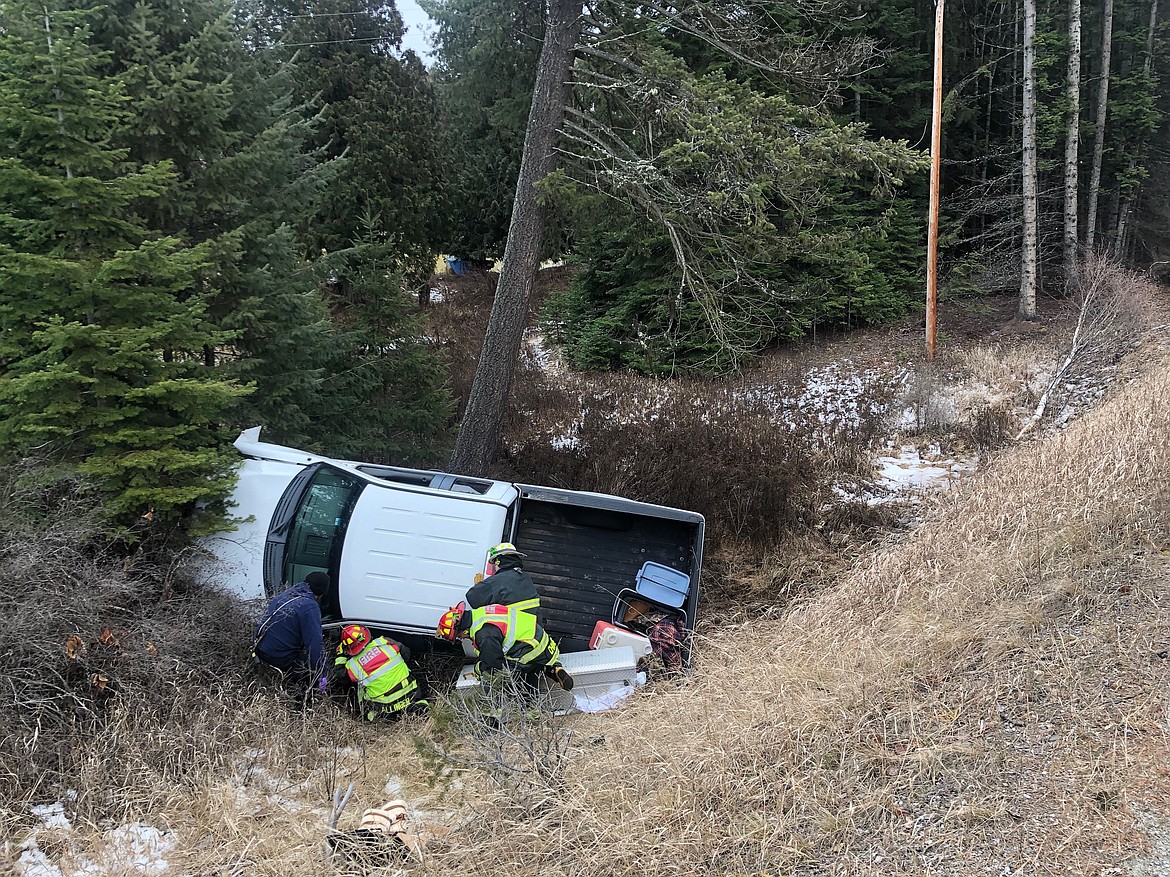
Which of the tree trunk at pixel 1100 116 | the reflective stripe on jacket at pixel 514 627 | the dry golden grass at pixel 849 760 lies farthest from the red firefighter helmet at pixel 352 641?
the tree trunk at pixel 1100 116

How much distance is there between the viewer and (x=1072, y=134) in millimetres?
16844

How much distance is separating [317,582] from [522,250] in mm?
4599

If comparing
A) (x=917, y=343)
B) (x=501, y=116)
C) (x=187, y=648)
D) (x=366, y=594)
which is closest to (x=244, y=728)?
(x=187, y=648)

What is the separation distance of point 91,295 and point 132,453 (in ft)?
3.67

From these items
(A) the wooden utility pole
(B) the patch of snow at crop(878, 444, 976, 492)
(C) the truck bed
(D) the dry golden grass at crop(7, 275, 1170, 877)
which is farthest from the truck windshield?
(A) the wooden utility pole

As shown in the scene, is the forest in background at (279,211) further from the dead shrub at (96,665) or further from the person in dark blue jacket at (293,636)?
the person in dark blue jacket at (293,636)

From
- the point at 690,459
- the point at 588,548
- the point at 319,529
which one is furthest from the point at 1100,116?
the point at 319,529

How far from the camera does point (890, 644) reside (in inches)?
169

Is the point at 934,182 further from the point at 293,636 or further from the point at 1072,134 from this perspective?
the point at 293,636

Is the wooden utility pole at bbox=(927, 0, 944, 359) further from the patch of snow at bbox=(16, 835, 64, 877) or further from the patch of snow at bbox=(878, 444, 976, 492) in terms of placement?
the patch of snow at bbox=(16, 835, 64, 877)

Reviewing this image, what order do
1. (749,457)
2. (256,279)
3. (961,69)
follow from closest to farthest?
(256,279), (749,457), (961,69)

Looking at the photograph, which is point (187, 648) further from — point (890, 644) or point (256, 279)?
point (890, 644)

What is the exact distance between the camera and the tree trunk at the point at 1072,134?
53.9 ft

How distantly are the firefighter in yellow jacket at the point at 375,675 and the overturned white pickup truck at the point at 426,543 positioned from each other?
10.9 inches
